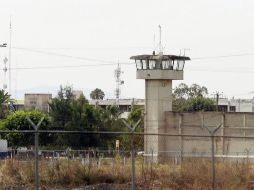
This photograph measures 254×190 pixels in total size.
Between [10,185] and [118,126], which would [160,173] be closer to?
[10,185]

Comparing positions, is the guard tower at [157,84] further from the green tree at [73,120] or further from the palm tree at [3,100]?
the palm tree at [3,100]

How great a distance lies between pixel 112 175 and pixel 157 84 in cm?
2633

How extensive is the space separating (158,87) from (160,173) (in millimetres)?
26040

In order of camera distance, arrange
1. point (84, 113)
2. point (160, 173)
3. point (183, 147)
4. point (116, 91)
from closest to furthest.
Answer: point (160, 173)
point (183, 147)
point (84, 113)
point (116, 91)

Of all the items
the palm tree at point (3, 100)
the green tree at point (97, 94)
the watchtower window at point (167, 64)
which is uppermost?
the green tree at point (97, 94)

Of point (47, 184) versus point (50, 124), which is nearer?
point (47, 184)

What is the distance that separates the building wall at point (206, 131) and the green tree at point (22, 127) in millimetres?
10125

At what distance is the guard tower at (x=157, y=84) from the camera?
47.6 metres

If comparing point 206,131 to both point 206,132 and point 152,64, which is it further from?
point 152,64

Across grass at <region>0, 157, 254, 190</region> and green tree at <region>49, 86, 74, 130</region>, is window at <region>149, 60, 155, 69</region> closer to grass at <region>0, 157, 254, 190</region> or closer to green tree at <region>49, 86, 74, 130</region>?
green tree at <region>49, 86, 74, 130</region>

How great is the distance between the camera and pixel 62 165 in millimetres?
21594

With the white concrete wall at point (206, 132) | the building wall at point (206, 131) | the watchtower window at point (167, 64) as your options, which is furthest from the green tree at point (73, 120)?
the watchtower window at point (167, 64)

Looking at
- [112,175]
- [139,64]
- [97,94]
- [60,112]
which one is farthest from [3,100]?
[97,94]

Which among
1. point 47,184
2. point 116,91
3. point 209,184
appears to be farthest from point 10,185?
point 116,91
